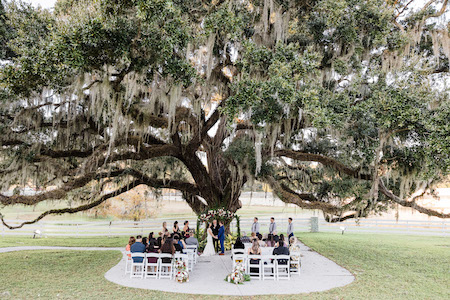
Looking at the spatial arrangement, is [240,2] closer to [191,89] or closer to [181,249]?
[191,89]

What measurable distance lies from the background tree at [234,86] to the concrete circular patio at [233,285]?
2512mm

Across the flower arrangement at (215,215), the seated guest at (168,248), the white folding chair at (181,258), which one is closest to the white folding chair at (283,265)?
the white folding chair at (181,258)

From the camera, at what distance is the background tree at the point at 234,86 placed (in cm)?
583

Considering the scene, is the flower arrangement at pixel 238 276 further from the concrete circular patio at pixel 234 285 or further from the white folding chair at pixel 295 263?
the white folding chair at pixel 295 263

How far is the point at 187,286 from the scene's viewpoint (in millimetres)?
6258

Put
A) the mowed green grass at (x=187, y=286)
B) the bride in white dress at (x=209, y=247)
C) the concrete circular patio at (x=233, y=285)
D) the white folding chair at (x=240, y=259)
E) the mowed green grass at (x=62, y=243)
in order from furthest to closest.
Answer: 1. the mowed green grass at (x=62, y=243)
2. the bride in white dress at (x=209, y=247)
3. the white folding chair at (x=240, y=259)
4. the concrete circular patio at (x=233, y=285)
5. the mowed green grass at (x=187, y=286)

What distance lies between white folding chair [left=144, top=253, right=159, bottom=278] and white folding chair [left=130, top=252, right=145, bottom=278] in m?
0.09

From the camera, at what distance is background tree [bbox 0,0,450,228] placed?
583cm

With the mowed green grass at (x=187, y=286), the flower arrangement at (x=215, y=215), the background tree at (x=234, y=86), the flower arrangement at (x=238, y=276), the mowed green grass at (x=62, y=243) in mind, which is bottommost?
the mowed green grass at (x=62, y=243)

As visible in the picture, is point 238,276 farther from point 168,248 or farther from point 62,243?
point 62,243

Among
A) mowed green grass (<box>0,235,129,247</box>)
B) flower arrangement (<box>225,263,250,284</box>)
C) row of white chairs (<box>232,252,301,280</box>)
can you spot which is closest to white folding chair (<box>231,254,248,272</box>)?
row of white chairs (<box>232,252,301,280</box>)

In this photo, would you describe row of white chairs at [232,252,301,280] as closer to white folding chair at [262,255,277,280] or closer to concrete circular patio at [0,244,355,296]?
white folding chair at [262,255,277,280]

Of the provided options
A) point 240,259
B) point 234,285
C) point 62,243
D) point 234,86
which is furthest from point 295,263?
point 62,243

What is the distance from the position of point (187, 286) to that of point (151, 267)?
1.33 m
